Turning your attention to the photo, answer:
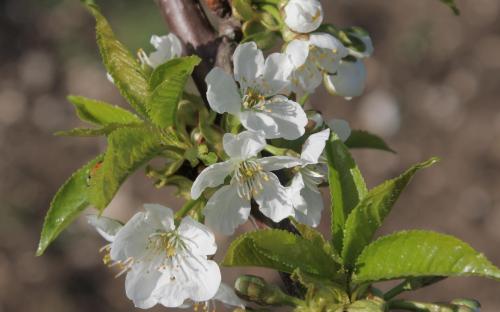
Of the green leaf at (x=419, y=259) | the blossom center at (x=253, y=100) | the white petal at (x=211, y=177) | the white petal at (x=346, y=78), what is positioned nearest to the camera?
the green leaf at (x=419, y=259)

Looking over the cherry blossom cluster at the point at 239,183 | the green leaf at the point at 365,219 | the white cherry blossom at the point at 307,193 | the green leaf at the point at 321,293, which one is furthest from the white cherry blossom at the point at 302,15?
the green leaf at the point at 321,293

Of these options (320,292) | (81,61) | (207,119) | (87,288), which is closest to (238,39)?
(207,119)

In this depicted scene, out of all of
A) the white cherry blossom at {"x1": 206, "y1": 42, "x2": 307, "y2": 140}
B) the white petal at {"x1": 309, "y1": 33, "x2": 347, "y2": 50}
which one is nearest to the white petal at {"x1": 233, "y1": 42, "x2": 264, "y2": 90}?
the white cherry blossom at {"x1": 206, "y1": 42, "x2": 307, "y2": 140}

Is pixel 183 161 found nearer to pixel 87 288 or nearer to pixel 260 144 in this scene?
pixel 260 144

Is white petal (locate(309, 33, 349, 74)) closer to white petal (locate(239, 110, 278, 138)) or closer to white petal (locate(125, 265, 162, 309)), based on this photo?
white petal (locate(239, 110, 278, 138))

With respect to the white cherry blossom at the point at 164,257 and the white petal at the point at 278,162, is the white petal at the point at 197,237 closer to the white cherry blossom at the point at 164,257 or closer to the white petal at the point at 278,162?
the white cherry blossom at the point at 164,257

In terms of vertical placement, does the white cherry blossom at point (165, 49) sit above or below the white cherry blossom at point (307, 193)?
above
